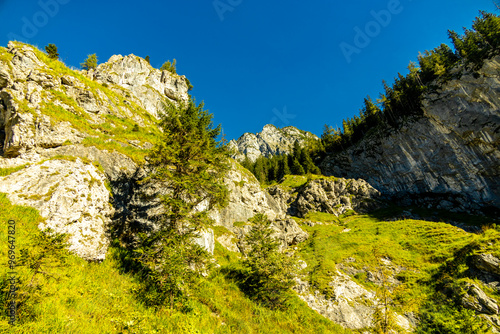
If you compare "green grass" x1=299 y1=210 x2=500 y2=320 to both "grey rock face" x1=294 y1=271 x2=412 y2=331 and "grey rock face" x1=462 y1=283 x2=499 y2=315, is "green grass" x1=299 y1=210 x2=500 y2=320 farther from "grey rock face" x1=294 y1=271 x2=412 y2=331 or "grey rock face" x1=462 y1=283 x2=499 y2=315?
"grey rock face" x1=462 y1=283 x2=499 y2=315

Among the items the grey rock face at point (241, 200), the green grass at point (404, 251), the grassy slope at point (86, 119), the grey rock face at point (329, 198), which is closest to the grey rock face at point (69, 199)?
the grassy slope at point (86, 119)

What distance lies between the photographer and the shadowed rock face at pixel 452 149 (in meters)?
47.4

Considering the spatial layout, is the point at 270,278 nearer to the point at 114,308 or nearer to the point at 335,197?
the point at 114,308

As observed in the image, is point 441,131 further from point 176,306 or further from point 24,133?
point 24,133

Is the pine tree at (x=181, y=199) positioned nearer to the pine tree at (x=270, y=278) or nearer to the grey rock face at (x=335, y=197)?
the pine tree at (x=270, y=278)

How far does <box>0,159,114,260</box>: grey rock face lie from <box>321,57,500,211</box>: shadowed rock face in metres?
69.3

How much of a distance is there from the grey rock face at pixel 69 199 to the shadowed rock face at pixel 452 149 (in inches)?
2728

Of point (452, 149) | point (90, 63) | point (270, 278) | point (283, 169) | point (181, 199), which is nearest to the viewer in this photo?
point (181, 199)

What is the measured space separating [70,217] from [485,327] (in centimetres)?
2622

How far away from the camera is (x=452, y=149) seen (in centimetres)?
5256

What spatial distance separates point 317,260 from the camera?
26078 millimetres

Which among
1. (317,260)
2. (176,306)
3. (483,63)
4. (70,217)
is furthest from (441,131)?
(70,217)

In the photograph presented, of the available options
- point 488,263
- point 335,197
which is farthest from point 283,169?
point 488,263

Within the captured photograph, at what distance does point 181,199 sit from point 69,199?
7.02 meters
